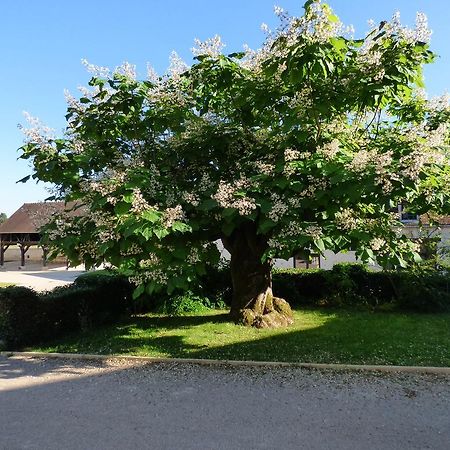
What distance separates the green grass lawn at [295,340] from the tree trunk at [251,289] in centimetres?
36

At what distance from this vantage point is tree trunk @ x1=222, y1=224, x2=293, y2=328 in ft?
32.2

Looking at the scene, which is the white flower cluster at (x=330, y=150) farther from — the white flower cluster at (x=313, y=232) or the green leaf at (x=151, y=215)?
the green leaf at (x=151, y=215)

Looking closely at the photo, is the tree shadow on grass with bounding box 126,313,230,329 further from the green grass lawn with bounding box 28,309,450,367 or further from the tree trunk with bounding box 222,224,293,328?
the tree trunk with bounding box 222,224,293,328

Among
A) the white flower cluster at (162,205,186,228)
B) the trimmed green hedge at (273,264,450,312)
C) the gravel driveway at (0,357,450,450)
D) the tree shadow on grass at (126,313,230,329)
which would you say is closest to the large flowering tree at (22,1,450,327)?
the white flower cluster at (162,205,186,228)

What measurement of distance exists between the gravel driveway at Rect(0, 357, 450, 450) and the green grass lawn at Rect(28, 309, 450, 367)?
866mm

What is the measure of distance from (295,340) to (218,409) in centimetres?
365

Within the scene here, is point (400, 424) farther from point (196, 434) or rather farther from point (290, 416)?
point (196, 434)

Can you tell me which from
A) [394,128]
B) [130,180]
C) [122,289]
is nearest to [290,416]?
[130,180]

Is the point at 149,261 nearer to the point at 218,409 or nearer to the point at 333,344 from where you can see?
the point at 218,409

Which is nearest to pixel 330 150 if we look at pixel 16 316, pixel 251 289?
pixel 251 289

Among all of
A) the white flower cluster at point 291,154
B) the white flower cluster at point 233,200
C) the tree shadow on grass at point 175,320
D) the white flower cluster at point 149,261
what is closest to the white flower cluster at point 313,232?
the white flower cluster at point 233,200

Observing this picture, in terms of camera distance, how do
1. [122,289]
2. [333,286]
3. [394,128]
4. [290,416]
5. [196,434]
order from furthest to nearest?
[333,286] → [122,289] → [394,128] → [290,416] → [196,434]

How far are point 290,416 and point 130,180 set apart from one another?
372 centimetres

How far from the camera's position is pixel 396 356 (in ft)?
23.4
